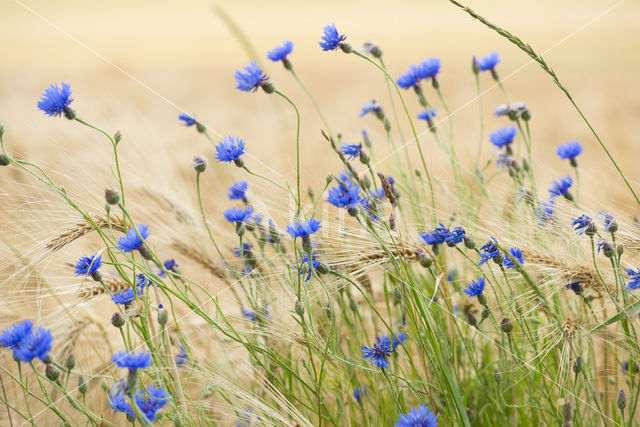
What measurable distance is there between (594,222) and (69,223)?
2.24ft

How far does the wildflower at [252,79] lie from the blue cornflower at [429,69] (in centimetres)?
35

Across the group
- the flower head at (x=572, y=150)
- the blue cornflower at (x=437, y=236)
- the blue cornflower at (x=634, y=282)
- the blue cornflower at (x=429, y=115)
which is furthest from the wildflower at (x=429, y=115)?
the blue cornflower at (x=634, y=282)

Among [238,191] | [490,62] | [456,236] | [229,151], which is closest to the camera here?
[456,236]

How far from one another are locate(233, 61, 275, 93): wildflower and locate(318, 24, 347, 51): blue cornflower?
0.09 m

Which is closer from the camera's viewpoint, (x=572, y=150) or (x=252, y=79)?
(x=252, y=79)

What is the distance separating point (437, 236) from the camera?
76 cm

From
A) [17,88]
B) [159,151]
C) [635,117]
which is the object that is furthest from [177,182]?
[17,88]

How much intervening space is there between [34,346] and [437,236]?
47 cm

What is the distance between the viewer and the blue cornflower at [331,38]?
851 millimetres

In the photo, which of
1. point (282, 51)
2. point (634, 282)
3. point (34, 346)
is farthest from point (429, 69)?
point (34, 346)

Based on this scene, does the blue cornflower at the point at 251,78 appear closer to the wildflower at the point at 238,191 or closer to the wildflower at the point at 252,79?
the wildflower at the point at 252,79

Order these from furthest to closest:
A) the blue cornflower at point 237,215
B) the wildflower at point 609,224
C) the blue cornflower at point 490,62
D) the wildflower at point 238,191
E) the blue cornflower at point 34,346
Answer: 1. the blue cornflower at point 490,62
2. the wildflower at point 238,191
3. the blue cornflower at point 237,215
4. the wildflower at point 609,224
5. the blue cornflower at point 34,346

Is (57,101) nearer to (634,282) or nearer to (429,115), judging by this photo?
(429,115)

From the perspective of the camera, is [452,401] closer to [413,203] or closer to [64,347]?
[413,203]
